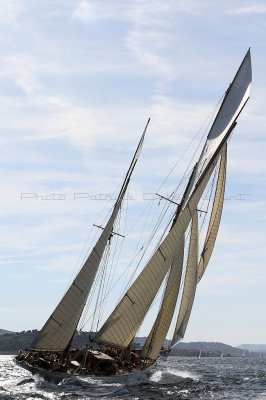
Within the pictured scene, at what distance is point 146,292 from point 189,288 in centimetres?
805

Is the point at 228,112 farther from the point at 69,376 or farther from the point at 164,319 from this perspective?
the point at 69,376

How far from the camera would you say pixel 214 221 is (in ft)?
169

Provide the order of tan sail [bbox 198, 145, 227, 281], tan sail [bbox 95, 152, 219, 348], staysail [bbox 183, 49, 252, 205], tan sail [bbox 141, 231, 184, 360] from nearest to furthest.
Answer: tan sail [bbox 95, 152, 219, 348], tan sail [bbox 141, 231, 184, 360], staysail [bbox 183, 49, 252, 205], tan sail [bbox 198, 145, 227, 281]

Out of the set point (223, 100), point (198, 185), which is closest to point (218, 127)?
point (223, 100)

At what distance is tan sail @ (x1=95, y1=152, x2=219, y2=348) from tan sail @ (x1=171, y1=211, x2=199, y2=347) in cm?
578

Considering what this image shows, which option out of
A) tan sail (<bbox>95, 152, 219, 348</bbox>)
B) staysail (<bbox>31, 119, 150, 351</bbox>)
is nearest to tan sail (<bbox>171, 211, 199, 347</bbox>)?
tan sail (<bbox>95, 152, 219, 348</bbox>)

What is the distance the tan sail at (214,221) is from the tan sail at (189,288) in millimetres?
2037

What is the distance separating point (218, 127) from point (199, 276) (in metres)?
13.8

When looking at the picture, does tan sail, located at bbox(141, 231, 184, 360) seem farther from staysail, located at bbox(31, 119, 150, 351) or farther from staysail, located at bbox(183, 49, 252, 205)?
A: staysail, located at bbox(31, 119, 150, 351)

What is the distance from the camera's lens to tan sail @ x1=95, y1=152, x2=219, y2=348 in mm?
41188

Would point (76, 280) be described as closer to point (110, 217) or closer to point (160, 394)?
point (110, 217)

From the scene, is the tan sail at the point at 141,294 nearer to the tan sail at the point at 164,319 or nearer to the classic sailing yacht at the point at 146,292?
the classic sailing yacht at the point at 146,292

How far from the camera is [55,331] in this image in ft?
141

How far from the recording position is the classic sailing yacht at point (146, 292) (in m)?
42.2
